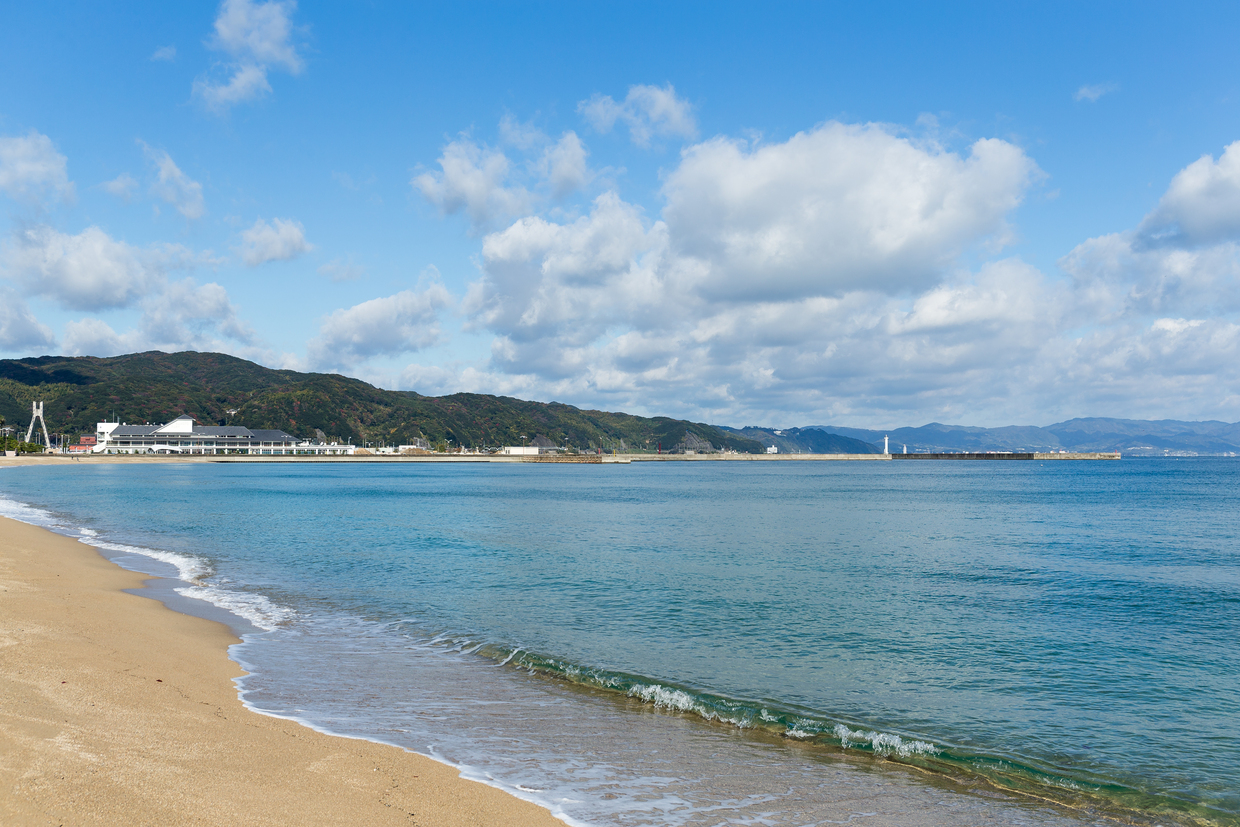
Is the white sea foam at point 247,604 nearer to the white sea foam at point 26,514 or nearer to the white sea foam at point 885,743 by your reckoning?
the white sea foam at point 885,743

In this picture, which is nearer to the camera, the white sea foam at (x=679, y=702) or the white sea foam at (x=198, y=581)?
the white sea foam at (x=679, y=702)

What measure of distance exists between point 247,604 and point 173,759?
1253 cm

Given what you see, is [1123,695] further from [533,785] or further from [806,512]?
[806,512]

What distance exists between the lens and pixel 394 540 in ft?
111

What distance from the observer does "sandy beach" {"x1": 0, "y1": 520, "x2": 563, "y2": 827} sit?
20.0 ft

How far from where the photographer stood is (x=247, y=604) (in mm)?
18547

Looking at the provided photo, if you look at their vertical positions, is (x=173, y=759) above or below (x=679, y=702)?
above

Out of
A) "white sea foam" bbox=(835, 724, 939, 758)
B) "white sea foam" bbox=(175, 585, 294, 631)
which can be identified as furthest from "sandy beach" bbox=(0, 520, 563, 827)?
"white sea foam" bbox=(835, 724, 939, 758)

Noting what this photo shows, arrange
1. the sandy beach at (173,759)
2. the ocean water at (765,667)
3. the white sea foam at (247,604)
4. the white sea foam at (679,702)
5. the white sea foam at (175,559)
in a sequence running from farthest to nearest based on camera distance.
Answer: the white sea foam at (175,559), the white sea foam at (247,604), the white sea foam at (679,702), the ocean water at (765,667), the sandy beach at (173,759)

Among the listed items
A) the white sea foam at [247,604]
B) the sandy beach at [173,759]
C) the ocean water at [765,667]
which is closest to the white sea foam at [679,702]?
the ocean water at [765,667]

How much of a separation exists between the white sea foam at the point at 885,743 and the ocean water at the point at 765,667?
2.2 inches

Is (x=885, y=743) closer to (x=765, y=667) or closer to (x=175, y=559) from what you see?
(x=765, y=667)

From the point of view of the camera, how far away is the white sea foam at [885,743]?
9.38 m

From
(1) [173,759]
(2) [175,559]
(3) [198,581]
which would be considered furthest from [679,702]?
(2) [175,559]
